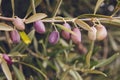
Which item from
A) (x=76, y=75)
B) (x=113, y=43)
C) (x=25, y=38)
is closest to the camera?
(x=25, y=38)

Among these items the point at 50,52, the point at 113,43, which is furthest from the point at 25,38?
the point at 113,43

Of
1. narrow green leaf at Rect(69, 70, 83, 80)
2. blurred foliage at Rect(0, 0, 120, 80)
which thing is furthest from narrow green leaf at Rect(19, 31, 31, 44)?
narrow green leaf at Rect(69, 70, 83, 80)

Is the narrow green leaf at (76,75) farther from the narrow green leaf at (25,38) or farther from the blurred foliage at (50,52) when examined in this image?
the narrow green leaf at (25,38)

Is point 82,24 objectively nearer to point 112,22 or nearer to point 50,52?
point 112,22

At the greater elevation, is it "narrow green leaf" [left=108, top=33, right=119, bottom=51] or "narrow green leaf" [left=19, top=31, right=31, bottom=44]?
"narrow green leaf" [left=19, top=31, right=31, bottom=44]

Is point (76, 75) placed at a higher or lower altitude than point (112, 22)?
lower

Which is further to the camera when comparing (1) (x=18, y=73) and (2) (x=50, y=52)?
(2) (x=50, y=52)

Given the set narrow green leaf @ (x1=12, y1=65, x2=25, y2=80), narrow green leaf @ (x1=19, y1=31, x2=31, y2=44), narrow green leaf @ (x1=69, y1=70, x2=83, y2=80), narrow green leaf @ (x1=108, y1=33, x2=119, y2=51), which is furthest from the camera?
narrow green leaf @ (x1=108, y1=33, x2=119, y2=51)

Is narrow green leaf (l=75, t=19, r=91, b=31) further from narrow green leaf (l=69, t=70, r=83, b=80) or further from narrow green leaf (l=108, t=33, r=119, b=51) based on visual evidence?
narrow green leaf (l=108, t=33, r=119, b=51)

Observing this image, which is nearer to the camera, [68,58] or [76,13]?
[68,58]

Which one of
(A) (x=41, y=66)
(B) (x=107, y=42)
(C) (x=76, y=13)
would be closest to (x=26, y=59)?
(A) (x=41, y=66)

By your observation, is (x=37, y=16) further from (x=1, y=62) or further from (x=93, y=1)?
(x=93, y=1)
